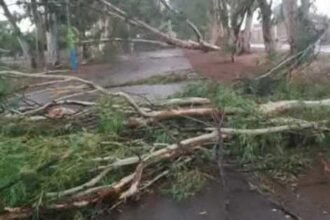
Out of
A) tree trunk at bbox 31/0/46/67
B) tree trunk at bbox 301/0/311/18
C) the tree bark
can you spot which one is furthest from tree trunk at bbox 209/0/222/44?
the tree bark

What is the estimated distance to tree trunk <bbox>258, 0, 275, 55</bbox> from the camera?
49.9 ft

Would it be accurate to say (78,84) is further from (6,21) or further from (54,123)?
(6,21)

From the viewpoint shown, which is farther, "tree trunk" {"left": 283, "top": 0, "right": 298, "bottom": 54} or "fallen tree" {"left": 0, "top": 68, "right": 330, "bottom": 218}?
"tree trunk" {"left": 283, "top": 0, "right": 298, "bottom": 54}

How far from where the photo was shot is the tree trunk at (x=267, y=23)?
15.2 metres

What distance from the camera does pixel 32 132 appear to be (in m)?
5.07

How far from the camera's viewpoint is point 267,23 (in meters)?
16.1

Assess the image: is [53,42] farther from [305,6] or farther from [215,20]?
[305,6]

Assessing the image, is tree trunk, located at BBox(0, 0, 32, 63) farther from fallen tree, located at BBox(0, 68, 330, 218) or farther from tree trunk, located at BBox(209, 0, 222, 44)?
fallen tree, located at BBox(0, 68, 330, 218)

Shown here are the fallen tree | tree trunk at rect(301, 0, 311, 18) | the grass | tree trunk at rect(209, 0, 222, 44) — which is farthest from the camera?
tree trunk at rect(209, 0, 222, 44)

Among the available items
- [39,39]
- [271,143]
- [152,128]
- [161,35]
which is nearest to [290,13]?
[161,35]

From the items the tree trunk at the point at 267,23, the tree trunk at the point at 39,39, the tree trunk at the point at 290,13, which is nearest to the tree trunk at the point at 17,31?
the tree trunk at the point at 39,39

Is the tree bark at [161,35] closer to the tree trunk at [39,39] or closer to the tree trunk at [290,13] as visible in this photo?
the tree trunk at [290,13]

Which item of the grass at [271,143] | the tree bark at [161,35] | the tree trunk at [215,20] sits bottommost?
the grass at [271,143]

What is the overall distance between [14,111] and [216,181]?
7.36 ft
